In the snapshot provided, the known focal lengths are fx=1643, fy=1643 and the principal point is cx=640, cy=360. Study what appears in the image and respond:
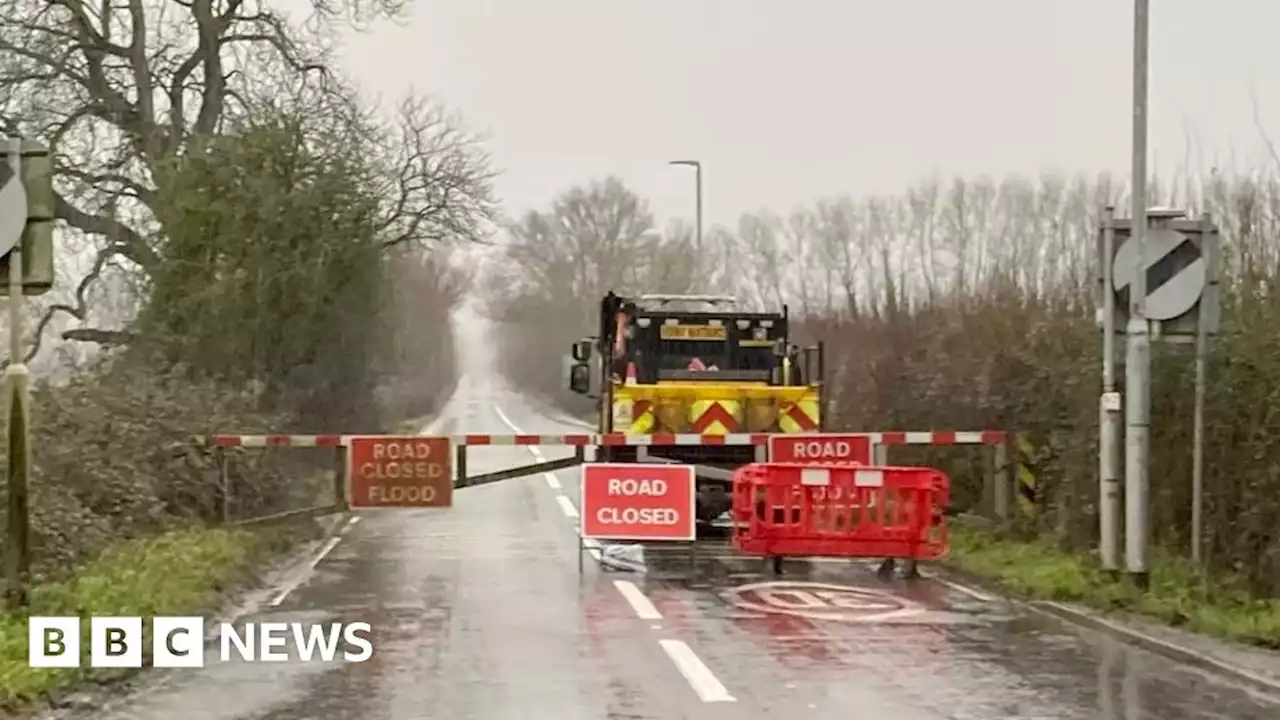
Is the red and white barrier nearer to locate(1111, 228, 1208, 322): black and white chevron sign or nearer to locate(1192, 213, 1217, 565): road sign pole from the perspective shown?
locate(1192, 213, 1217, 565): road sign pole

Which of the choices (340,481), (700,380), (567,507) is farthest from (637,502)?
(567,507)

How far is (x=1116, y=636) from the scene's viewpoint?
12.9m

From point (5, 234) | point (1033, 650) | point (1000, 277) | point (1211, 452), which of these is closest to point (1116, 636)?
point (1033, 650)

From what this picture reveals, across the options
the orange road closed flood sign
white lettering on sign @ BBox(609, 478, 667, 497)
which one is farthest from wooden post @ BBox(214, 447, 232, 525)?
white lettering on sign @ BBox(609, 478, 667, 497)

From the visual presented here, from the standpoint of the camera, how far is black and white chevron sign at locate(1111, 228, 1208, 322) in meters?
14.3

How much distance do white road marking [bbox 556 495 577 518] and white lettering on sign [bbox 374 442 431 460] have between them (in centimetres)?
530

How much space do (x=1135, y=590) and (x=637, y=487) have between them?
19.3 feet

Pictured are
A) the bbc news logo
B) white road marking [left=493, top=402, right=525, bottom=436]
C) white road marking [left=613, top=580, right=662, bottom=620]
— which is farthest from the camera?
white road marking [left=493, top=402, right=525, bottom=436]

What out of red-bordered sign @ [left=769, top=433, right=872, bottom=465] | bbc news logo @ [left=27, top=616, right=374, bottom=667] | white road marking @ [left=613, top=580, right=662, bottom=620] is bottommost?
white road marking @ [left=613, top=580, right=662, bottom=620]

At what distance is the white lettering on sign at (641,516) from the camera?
18094 mm

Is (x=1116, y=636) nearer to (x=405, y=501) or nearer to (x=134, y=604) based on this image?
(x=134, y=604)

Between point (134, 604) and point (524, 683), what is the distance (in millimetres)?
4037

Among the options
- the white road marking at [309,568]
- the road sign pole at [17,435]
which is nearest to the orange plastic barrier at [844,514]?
the white road marking at [309,568]

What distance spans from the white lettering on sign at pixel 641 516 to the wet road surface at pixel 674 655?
580 mm
